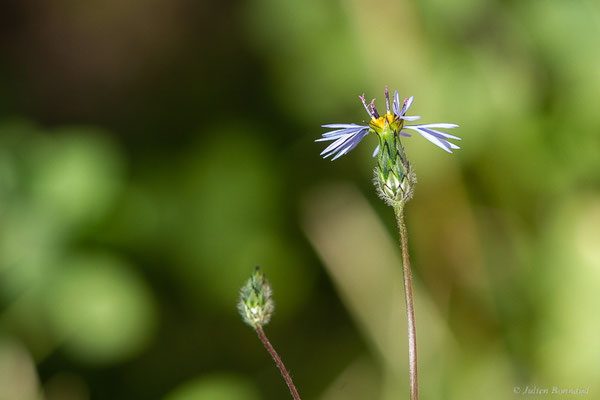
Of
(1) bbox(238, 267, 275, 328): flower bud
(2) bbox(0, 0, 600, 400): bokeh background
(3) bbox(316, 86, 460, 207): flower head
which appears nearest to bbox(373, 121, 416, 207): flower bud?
(3) bbox(316, 86, 460, 207): flower head

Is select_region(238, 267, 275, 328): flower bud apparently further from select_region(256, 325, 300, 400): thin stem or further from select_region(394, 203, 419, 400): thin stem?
select_region(394, 203, 419, 400): thin stem

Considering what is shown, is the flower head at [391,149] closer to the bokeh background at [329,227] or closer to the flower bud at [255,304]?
the flower bud at [255,304]

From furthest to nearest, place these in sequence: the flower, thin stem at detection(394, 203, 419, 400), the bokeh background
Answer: the bokeh background → the flower → thin stem at detection(394, 203, 419, 400)

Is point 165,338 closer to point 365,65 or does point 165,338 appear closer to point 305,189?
point 305,189

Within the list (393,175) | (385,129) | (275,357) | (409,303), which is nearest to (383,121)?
(385,129)

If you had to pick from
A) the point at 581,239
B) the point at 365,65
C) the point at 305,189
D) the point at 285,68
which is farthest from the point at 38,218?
the point at 581,239

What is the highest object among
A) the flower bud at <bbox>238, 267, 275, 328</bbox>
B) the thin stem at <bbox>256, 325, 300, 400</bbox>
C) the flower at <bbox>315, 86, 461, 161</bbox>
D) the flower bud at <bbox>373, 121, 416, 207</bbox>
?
the flower at <bbox>315, 86, 461, 161</bbox>

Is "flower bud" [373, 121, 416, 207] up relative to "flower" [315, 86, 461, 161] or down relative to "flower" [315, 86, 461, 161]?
down

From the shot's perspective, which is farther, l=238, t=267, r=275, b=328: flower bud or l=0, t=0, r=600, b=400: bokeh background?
l=0, t=0, r=600, b=400: bokeh background
